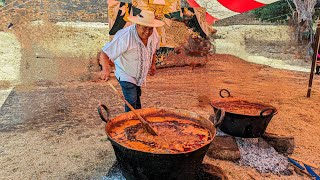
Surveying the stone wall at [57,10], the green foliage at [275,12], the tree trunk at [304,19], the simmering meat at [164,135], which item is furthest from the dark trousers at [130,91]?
the green foliage at [275,12]

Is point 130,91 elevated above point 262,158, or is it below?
above

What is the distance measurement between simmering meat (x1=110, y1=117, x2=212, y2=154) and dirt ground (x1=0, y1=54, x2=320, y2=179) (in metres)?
0.99

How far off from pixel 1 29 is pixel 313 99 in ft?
28.2

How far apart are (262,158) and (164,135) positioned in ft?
5.72

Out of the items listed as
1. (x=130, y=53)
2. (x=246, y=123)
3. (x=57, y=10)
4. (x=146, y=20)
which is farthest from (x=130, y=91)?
(x=57, y=10)

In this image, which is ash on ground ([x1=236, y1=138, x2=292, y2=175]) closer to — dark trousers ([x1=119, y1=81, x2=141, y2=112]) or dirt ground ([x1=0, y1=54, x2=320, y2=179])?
dirt ground ([x1=0, y1=54, x2=320, y2=179])

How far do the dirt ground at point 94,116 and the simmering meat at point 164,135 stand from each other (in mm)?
986

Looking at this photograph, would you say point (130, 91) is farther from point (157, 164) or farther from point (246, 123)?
point (157, 164)

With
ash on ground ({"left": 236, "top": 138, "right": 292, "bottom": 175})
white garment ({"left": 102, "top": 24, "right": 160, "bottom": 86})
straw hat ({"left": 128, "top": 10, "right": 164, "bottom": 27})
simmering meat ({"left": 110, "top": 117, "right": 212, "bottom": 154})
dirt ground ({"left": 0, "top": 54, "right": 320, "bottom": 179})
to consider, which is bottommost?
dirt ground ({"left": 0, "top": 54, "right": 320, "bottom": 179})

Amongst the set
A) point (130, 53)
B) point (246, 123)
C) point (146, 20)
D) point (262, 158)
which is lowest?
point (262, 158)

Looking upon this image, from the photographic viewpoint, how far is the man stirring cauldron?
10.8 ft

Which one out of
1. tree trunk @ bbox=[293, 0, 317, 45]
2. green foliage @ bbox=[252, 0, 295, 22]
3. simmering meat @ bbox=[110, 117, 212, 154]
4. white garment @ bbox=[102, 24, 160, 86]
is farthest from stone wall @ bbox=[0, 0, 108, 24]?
tree trunk @ bbox=[293, 0, 317, 45]

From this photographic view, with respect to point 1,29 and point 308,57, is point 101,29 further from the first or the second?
point 308,57

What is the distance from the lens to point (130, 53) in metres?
3.48
